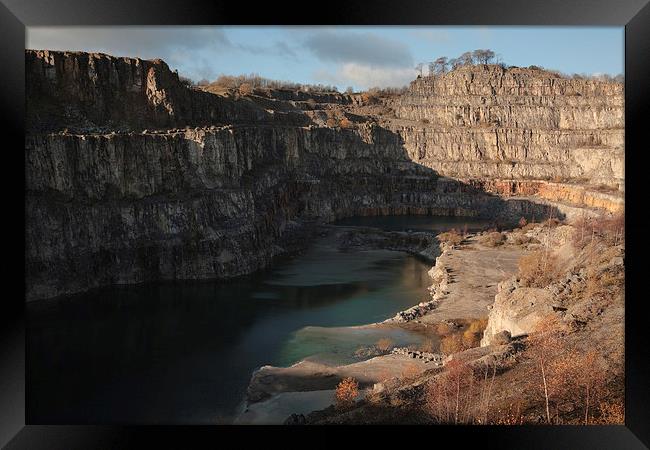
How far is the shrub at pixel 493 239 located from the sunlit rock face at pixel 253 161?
424 inches

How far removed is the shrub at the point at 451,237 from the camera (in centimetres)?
5272

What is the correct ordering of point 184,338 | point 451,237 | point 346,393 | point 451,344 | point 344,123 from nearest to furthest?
point 346,393 → point 451,344 → point 184,338 → point 451,237 → point 344,123

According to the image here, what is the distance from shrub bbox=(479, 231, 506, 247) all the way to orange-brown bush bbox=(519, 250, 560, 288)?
18.8 m

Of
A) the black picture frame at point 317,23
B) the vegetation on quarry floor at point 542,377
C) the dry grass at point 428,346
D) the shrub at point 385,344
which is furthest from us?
the shrub at point 385,344

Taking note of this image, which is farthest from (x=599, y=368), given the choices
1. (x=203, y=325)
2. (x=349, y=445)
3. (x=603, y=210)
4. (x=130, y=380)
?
(x=603, y=210)

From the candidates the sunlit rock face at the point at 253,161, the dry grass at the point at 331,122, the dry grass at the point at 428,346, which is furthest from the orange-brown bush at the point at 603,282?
the dry grass at the point at 331,122

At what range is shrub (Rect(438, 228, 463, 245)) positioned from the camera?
52719mm

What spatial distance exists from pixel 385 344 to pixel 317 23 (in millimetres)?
15886

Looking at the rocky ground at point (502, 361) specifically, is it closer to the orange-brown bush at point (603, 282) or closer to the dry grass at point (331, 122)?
the orange-brown bush at point (603, 282)

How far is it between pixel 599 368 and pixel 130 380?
619 inches

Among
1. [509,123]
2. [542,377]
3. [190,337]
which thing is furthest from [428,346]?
[509,123]

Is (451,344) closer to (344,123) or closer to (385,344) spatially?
(385,344)

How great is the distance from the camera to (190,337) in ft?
98.6

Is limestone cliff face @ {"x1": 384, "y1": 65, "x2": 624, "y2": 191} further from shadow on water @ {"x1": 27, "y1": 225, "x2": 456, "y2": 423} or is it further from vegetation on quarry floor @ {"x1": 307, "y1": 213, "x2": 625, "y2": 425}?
vegetation on quarry floor @ {"x1": 307, "y1": 213, "x2": 625, "y2": 425}
